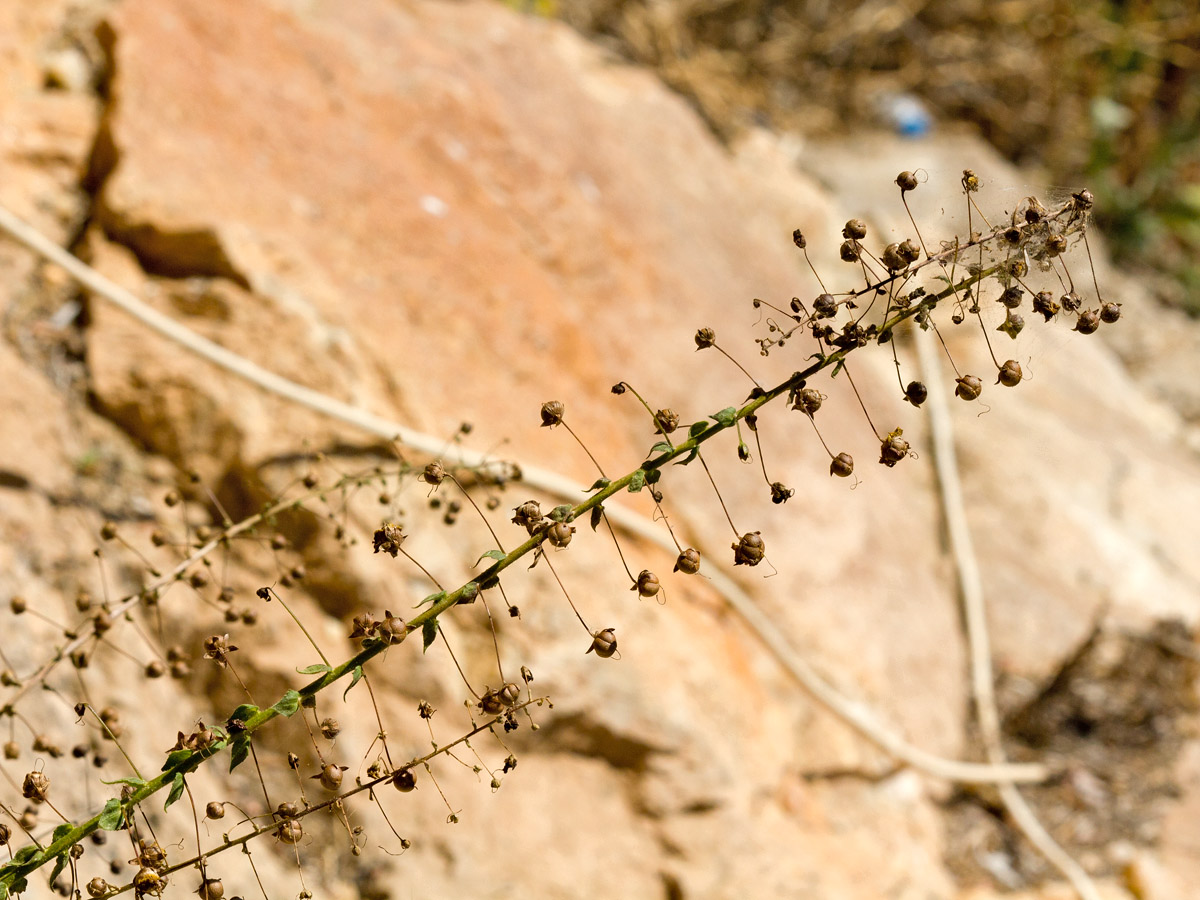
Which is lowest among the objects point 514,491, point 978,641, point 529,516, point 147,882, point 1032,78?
point 147,882

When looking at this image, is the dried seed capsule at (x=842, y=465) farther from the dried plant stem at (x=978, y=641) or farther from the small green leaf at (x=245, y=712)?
the dried plant stem at (x=978, y=641)

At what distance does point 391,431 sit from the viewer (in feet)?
5.68

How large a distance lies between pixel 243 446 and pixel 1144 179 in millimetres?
4475

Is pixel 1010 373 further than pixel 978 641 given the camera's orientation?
No

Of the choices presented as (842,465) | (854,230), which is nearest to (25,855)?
(842,465)

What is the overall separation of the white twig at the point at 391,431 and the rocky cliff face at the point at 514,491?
48 mm

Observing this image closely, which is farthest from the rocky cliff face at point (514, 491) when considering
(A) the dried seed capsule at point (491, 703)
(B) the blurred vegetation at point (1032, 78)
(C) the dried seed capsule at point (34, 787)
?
(B) the blurred vegetation at point (1032, 78)

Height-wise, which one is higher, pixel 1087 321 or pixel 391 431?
pixel 391 431

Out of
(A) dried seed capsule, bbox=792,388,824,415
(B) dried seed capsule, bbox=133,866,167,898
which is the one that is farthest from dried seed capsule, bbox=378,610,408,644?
(A) dried seed capsule, bbox=792,388,824,415

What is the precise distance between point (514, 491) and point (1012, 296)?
Answer: 114cm

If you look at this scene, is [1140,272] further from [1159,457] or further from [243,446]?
[243,446]

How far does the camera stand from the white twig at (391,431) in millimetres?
1744

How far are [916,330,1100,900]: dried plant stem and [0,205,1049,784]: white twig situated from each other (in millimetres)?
392

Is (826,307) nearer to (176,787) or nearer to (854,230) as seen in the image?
(854,230)
